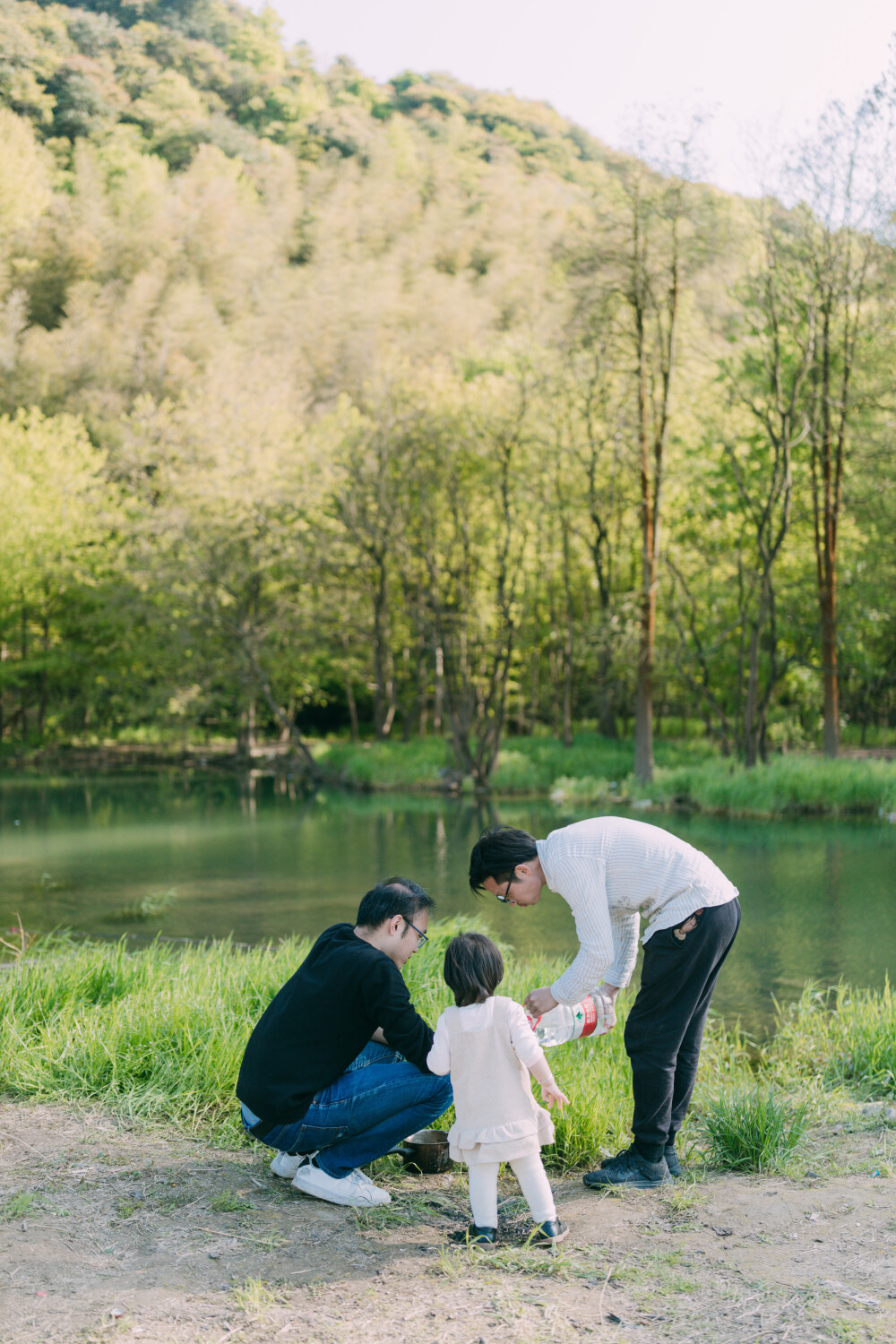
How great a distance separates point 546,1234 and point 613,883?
3.53 feet

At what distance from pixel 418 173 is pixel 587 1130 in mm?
80001

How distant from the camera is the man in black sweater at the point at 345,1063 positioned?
3.57m

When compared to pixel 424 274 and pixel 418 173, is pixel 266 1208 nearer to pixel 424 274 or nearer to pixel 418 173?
pixel 424 274

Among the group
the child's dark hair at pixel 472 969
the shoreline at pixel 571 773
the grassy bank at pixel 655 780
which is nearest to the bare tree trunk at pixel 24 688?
the shoreline at pixel 571 773

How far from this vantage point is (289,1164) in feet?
12.6

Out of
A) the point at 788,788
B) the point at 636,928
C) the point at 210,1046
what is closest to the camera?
the point at 636,928

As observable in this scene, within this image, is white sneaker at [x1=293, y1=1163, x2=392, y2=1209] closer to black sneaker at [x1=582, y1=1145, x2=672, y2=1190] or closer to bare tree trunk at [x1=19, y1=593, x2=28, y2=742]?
black sneaker at [x1=582, y1=1145, x2=672, y2=1190]

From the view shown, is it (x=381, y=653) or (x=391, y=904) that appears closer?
(x=391, y=904)

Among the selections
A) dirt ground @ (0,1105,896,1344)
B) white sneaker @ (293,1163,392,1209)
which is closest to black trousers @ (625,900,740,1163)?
dirt ground @ (0,1105,896,1344)

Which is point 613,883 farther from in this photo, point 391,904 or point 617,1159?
point 617,1159

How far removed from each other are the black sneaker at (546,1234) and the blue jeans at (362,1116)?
0.64 metres

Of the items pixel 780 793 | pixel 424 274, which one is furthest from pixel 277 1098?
pixel 424 274

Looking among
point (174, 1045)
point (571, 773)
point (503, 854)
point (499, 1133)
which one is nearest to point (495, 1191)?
point (499, 1133)

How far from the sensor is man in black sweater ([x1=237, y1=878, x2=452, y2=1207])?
357 centimetres
